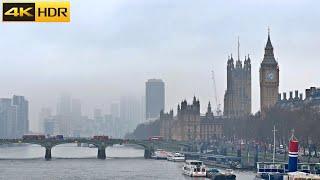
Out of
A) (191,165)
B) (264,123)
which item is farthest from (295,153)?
(264,123)

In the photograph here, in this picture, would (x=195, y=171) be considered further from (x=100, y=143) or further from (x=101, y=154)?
(x=100, y=143)

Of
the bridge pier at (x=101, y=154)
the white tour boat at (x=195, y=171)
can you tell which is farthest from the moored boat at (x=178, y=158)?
the white tour boat at (x=195, y=171)

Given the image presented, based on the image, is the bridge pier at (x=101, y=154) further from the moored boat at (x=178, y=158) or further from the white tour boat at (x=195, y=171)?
the white tour boat at (x=195, y=171)

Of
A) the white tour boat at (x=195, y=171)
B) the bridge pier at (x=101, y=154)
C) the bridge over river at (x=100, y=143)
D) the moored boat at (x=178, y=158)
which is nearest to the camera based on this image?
the white tour boat at (x=195, y=171)

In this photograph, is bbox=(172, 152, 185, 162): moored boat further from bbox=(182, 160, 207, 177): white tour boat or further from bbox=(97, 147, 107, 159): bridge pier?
bbox=(182, 160, 207, 177): white tour boat

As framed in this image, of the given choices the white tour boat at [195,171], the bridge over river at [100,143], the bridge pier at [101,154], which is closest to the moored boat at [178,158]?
the bridge over river at [100,143]

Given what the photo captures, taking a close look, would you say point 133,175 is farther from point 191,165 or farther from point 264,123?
point 264,123

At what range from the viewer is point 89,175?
342ft

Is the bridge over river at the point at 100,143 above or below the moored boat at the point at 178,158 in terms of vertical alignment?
above

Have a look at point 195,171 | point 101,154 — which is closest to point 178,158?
point 101,154

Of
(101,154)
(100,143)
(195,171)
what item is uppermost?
(100,143)

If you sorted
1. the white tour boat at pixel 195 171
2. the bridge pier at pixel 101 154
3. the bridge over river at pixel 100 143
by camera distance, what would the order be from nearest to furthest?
the white tour boat at pixel 195 171
the bridge over river at pixel 100 143
the bridge pier at pixel 101 154

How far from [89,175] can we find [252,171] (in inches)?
967

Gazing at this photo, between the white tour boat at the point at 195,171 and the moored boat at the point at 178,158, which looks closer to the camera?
the white tour boat at the point at 195,171
